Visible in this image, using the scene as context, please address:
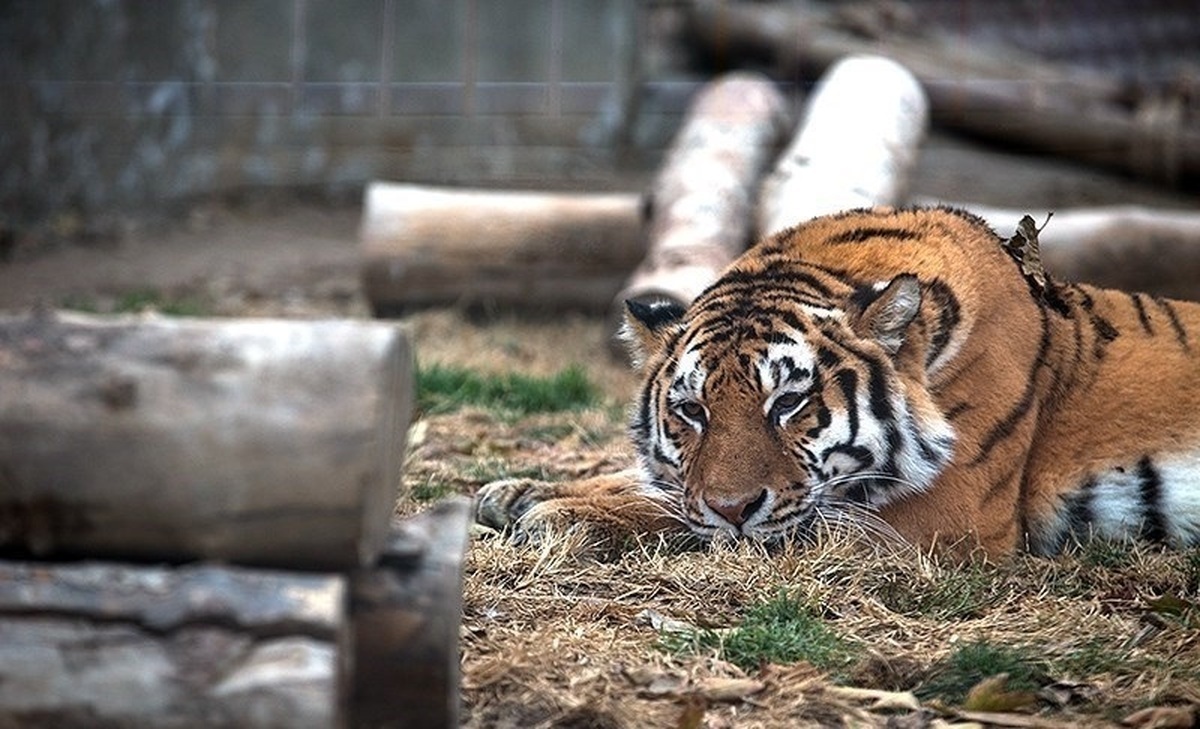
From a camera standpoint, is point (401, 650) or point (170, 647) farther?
point (401, 650)

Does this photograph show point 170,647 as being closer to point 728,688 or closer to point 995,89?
point 728,688

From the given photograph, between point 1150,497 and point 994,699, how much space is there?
1.26 meters

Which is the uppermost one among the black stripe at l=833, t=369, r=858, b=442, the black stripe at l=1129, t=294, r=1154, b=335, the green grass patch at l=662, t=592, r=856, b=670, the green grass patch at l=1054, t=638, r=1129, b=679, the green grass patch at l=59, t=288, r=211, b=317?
the black stripe at l=1129, t=294, r=1154, b=335

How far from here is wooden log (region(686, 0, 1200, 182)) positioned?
905 centimetres

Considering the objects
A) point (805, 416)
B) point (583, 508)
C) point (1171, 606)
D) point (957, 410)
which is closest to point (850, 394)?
point (805, 416)

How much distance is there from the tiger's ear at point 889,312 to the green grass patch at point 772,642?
0.70 meters

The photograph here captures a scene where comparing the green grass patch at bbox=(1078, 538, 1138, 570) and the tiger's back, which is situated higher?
the tiger's back

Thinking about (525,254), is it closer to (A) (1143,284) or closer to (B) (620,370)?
(B) (620,370)

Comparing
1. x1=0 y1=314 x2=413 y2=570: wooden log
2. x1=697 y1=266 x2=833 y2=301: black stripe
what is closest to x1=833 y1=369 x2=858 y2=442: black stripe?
x1=697 y1=266 x2=833 y2=301: black stripe

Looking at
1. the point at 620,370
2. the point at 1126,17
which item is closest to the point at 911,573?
the point at 620,370

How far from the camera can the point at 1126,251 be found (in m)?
6.47

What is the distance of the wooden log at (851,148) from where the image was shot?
17.9 ft

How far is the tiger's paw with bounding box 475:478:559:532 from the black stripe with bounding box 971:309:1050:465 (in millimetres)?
1028

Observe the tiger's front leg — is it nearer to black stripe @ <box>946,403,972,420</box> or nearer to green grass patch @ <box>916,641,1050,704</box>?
black stripe @ <box>946,403,972,420</box>
